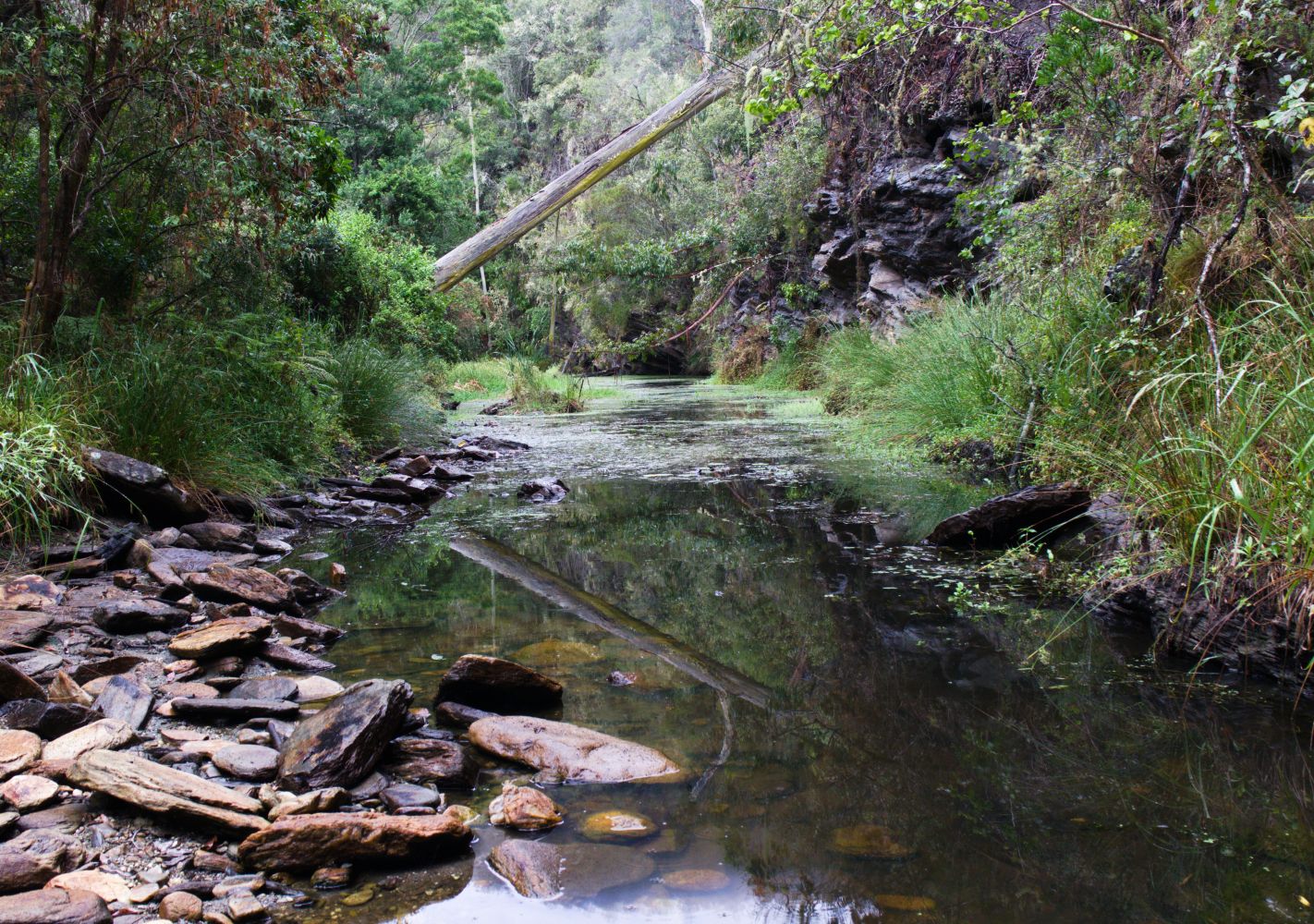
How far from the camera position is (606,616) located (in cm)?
362

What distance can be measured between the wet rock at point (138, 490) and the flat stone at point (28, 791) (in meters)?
2.81

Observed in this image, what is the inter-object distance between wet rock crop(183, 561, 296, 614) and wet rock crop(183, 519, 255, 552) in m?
0.88

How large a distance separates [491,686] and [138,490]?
9.63ft

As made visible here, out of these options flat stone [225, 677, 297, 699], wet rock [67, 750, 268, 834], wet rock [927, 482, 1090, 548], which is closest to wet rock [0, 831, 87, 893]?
wet rock [67, 750, 268, 834]

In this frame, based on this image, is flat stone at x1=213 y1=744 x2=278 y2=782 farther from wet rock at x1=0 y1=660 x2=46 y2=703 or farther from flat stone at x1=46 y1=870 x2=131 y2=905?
wet rock at x1=0 y1=660 x2=46 y2=703

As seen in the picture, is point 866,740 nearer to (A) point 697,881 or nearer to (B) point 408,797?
(A) point 697,881

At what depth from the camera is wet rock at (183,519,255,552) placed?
462 centimetres

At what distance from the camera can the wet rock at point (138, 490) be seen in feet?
14.6

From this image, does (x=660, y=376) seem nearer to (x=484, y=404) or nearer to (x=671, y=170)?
(x=671, y=170)

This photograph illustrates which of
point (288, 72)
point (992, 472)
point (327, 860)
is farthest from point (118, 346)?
point (992, 472)

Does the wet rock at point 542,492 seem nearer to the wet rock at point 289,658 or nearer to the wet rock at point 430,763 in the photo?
the wet rock at point 289,658

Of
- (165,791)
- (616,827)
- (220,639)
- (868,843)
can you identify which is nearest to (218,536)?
(220,639)

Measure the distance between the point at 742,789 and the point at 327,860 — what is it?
96cm

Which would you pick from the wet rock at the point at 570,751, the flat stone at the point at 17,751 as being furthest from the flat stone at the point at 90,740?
the wet rock at the point at 570,751
